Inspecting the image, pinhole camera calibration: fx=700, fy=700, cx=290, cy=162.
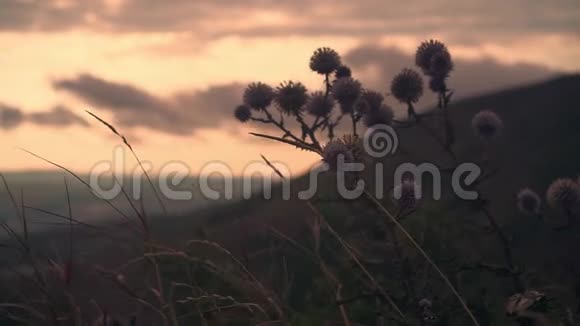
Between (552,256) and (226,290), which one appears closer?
(226,290)

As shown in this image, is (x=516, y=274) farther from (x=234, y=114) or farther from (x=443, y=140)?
(x=234, y=114)

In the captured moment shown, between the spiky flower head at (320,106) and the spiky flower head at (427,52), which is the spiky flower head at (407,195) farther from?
the spiky flower head at (427,52)

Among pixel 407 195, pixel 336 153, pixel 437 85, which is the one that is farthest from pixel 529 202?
pixel 336 153

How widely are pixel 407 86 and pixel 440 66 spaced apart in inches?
8.2

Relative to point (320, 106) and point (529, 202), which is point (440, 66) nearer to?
point (320, 106)

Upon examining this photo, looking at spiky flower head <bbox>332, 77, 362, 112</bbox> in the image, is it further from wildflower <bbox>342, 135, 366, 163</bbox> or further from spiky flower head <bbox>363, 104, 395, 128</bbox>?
wildflower <bbox>342, 135, 366, 163</bbox>

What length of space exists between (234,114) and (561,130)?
610cm

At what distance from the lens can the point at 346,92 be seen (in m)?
3.53

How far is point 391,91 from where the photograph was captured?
3875 millimetres

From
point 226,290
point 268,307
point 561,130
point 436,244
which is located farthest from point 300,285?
point 561,130

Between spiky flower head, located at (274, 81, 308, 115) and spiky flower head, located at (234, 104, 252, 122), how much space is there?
0.69 ft

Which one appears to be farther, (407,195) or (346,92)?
(346,92)

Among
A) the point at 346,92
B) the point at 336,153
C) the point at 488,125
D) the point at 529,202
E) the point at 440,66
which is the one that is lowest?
the point at 529,202

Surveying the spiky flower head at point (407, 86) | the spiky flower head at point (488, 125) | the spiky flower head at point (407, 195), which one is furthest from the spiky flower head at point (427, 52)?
the spiky flower head at point (407, 195)
